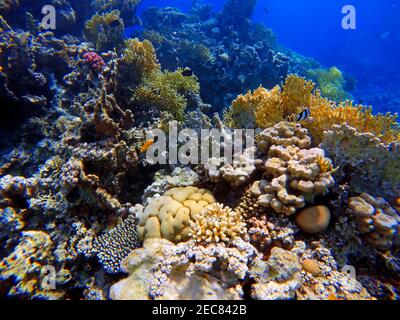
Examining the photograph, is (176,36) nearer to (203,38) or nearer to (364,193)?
(203,38)

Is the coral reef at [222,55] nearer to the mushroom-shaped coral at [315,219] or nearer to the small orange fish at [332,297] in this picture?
the mushroom-shaped coral at [315,219]

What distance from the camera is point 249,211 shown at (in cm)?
321

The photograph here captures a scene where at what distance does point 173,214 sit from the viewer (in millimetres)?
3207

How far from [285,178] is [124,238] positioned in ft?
8.62

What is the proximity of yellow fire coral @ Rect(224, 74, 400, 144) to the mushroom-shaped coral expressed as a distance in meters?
1.56

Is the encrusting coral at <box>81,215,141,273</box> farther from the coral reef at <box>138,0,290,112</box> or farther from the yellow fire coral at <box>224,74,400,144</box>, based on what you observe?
the coral reef at <box>138,0,290,112</box>

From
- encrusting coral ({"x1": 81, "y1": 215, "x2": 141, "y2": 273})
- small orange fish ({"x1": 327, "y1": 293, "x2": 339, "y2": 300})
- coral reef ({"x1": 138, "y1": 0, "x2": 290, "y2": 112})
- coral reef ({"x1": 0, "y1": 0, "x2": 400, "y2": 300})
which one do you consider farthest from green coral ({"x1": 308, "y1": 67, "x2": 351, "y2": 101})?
encrusting coral ({"x1": 81, "y1": 215, "x2": 141, "y2": 273})

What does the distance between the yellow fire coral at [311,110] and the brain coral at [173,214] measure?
83.1 inches

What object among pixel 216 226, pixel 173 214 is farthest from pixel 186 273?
pixel 173 214

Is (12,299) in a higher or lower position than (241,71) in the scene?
lower

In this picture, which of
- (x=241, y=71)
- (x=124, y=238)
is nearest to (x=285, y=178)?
(x=124, y=238)

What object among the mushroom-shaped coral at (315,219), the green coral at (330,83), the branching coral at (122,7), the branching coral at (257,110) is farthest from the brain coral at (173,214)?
the branching coral at (122,7)

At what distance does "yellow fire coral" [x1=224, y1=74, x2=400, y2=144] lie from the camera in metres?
3.70

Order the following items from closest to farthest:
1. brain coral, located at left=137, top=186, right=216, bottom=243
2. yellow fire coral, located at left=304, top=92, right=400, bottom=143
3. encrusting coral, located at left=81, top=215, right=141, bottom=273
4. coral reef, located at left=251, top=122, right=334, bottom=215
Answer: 1. coral reef, located at left=251, top=122, right=334, bottom=215
2. brain coral, located at left=137, top=186, right=216, bottom=243
3. encrusting coral, located at left=81, top=215, right=141, bottom=273
4. yellow fire coral, located at left=304, top=92, right=400, bottom=143
